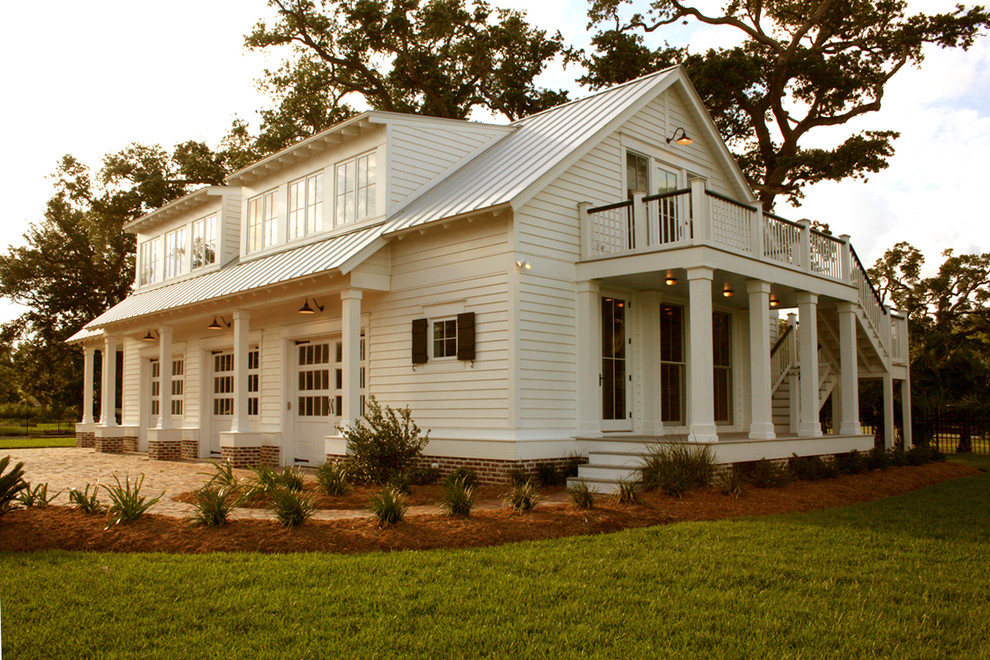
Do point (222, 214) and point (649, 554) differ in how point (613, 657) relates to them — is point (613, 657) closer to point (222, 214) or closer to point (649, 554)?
point (649, 554)

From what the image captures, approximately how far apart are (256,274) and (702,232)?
9.19m

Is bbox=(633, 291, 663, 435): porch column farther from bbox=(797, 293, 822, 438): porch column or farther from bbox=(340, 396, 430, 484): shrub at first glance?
bbox=(340, 396, 430, 484): shrub

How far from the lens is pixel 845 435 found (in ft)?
53.0

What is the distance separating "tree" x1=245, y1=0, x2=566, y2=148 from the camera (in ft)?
100

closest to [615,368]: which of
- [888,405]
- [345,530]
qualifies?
[345,530]

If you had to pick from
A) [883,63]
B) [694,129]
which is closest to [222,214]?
[694,129]

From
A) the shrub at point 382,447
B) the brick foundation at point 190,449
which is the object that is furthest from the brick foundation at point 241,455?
the shrub at point 382,447

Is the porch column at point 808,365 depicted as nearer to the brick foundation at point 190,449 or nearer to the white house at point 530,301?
the white house at point 530,301

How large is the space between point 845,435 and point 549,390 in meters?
A: 6.67

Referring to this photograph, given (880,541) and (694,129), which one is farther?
(694,129)

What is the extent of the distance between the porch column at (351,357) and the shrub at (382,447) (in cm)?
89

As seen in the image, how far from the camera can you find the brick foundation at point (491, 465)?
1268cm

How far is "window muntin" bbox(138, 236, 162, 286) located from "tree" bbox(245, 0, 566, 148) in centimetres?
1094

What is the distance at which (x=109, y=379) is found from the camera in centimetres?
2316
